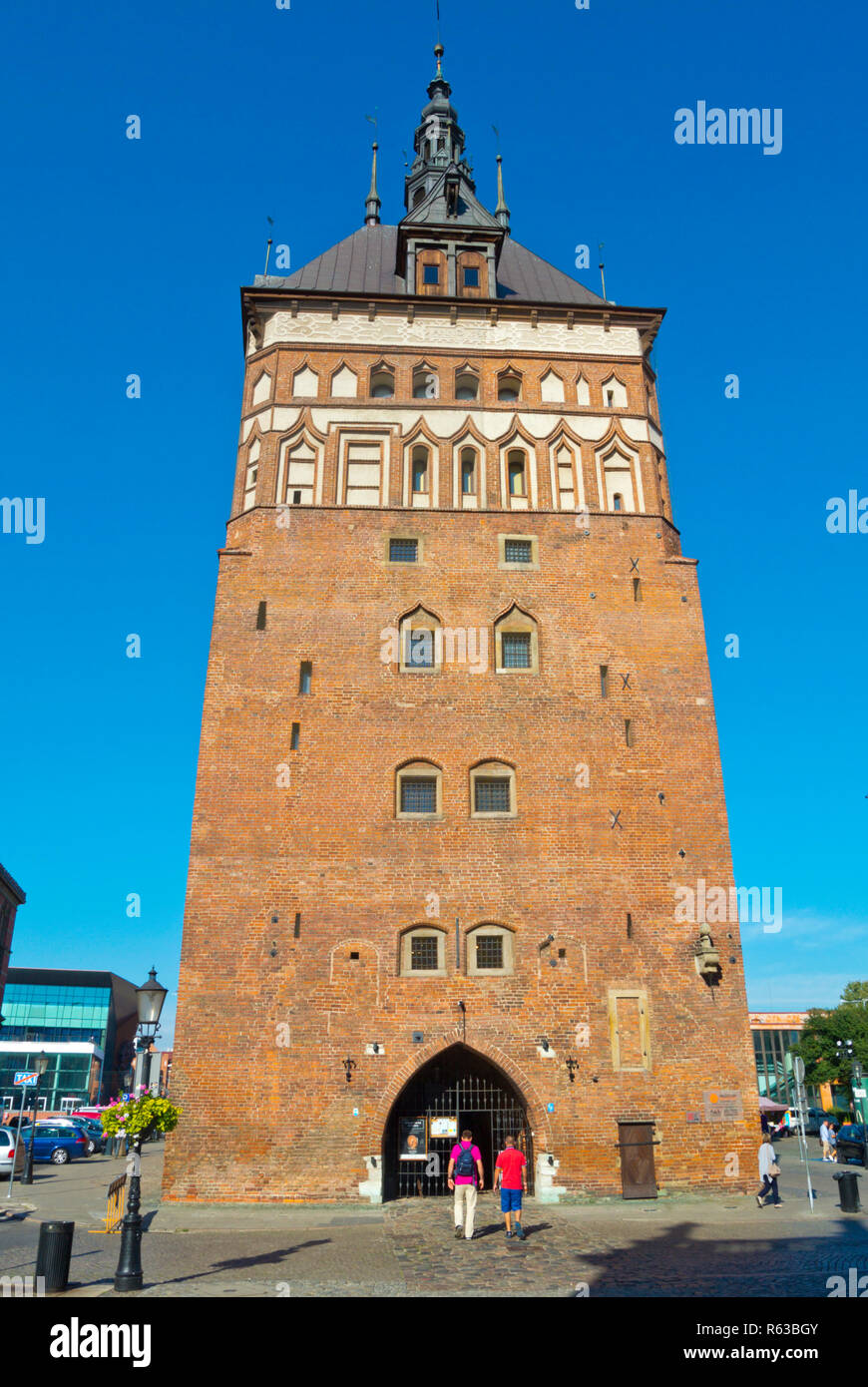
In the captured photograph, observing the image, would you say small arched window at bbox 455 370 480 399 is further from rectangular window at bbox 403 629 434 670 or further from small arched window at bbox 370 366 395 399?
rectangular window at bbox 403 629 434 670

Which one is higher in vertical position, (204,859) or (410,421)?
(410,421)

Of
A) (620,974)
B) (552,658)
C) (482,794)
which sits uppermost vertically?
(552,658)

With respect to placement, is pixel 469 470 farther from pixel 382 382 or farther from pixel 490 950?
pixel 490 950

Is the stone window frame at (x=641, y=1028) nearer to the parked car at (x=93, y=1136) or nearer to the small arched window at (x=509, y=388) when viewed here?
the small arched window at (x=509, y=388)

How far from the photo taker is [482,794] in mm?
22672

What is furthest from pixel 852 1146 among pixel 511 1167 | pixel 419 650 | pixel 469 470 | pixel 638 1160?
pixel 469 470

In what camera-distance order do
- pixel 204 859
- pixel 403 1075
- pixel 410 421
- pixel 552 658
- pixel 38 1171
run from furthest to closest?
pixel 38 1171 → pixel 410 421 → pixel 552 658 → pixel 204 859 → pixel 403 1075

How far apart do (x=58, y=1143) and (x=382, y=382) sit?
101 ft

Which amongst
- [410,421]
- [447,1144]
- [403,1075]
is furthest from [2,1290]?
[410,421]

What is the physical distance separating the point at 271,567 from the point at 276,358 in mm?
6494

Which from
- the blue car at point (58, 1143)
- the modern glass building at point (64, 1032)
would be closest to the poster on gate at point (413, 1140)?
the blue car at point (58, 1143)

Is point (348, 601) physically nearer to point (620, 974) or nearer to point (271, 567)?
point (271, 567)

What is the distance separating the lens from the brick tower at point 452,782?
795 inches
